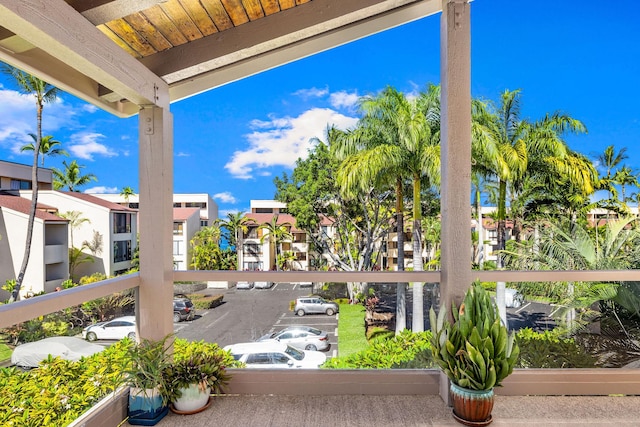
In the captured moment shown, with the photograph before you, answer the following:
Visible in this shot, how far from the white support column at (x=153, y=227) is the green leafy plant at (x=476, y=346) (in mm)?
1807

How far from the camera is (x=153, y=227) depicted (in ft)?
8.27

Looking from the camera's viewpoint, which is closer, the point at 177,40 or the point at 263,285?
the point at 177,40

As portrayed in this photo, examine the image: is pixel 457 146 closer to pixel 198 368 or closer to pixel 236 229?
pixel 198 368

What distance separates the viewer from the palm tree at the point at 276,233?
1928cm

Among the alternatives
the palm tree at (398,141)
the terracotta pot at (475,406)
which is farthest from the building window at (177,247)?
the palm tree at (398,141)

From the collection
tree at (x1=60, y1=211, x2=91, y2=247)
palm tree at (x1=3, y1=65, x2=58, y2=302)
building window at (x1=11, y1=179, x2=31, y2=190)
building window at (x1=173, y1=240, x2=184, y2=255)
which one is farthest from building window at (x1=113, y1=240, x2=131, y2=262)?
building window at (x1=11, y1=179, x2=31, y2=190)

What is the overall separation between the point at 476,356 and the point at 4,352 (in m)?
2.26

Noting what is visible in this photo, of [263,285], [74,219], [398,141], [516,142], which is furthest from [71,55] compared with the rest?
[516,142]

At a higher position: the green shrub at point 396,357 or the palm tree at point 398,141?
the palm tree at point 398,141

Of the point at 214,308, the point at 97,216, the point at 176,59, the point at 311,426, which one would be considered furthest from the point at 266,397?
the point at 97,216

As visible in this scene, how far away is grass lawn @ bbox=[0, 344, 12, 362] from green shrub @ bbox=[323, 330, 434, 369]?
1764 millimetres

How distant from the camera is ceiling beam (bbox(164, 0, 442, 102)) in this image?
2465mm

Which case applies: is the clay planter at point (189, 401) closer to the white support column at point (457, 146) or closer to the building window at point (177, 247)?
the building window at point (177, 247)

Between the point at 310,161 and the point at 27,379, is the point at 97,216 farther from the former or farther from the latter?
the point at 310,161
